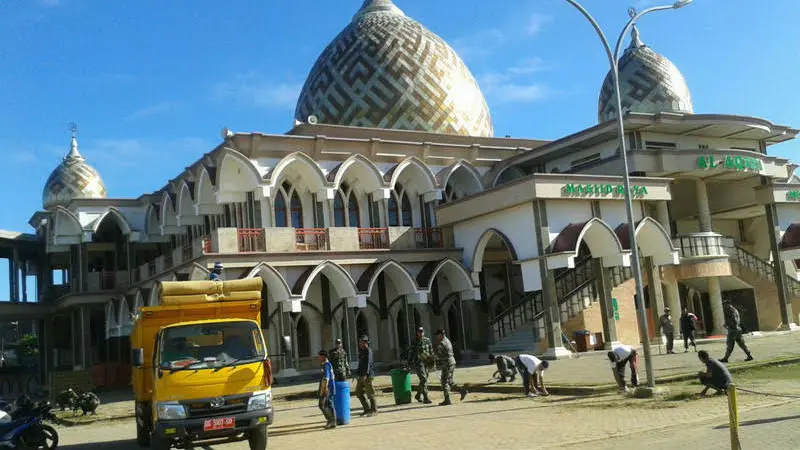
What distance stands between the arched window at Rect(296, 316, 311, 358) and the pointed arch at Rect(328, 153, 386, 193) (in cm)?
484

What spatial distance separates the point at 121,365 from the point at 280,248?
1198 cm

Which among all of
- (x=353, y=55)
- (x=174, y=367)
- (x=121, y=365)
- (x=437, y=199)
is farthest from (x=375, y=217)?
(x=174, y=367)

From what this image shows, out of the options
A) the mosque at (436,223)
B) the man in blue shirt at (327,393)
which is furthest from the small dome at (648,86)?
the man in blue shirt at (327,393)

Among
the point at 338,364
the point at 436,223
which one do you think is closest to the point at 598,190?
the point at 436,223

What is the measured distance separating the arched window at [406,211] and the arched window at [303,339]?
510 cm

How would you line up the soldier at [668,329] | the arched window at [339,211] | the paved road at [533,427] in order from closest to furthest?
the paved road at [533,427] → the soldier at [668,329] → the arched window at [339,211]

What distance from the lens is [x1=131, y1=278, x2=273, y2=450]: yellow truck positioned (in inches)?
383

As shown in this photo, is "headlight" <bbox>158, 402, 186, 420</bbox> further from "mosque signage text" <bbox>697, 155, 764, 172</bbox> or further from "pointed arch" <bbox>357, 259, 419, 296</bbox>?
"mosque signage text" <bbox>697, 155, 764, 172</bbox>

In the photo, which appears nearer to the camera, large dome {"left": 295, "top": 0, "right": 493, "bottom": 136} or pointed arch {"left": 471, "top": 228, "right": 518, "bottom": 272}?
pointed arch {"left": 471, "top": 228, "right": 518, "bottom": 272}

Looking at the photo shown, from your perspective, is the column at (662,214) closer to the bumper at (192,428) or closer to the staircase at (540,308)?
the staircase at (540,308)

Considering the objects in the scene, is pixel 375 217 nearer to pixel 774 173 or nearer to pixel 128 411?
pixel 128 411

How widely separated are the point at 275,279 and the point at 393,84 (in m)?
11.6

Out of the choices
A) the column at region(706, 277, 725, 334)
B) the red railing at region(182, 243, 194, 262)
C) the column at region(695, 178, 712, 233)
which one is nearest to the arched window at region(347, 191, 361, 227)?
the red railing at region(182, 243, 194, 262)

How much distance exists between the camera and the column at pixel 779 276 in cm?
2767
